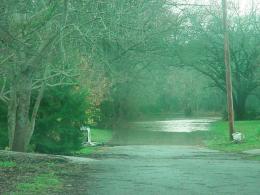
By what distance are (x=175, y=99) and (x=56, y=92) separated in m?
87.0

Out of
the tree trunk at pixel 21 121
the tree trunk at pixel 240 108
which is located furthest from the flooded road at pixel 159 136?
the tree trunk at pixel 21 121

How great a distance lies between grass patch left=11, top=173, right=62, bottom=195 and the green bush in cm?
1100

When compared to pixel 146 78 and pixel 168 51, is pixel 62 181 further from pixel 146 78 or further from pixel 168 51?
pixel 146 78

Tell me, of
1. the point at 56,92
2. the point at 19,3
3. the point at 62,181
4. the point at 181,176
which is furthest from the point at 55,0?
the point at 56,92

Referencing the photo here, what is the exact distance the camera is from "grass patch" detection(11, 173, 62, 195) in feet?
34.9

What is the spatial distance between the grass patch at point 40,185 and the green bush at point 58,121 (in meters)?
11.0

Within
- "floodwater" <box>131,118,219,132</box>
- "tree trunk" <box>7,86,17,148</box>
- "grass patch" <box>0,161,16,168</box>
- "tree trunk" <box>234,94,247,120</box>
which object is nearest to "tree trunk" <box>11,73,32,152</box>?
"tree trunk" <box>7,86,17,148</box>

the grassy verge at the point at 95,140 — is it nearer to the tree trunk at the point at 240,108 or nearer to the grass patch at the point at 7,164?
the grass patch at the point at 7,164

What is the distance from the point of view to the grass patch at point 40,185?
10.6m

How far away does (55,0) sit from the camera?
12.0 m

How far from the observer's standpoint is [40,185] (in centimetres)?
1141

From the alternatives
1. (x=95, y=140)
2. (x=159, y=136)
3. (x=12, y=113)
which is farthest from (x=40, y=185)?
(x=159, y=136)

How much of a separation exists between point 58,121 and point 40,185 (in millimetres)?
12745

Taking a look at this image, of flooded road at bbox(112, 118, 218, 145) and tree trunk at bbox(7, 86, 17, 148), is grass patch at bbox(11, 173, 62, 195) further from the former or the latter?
flooded road at bbox(112, 118, 218, 145)
